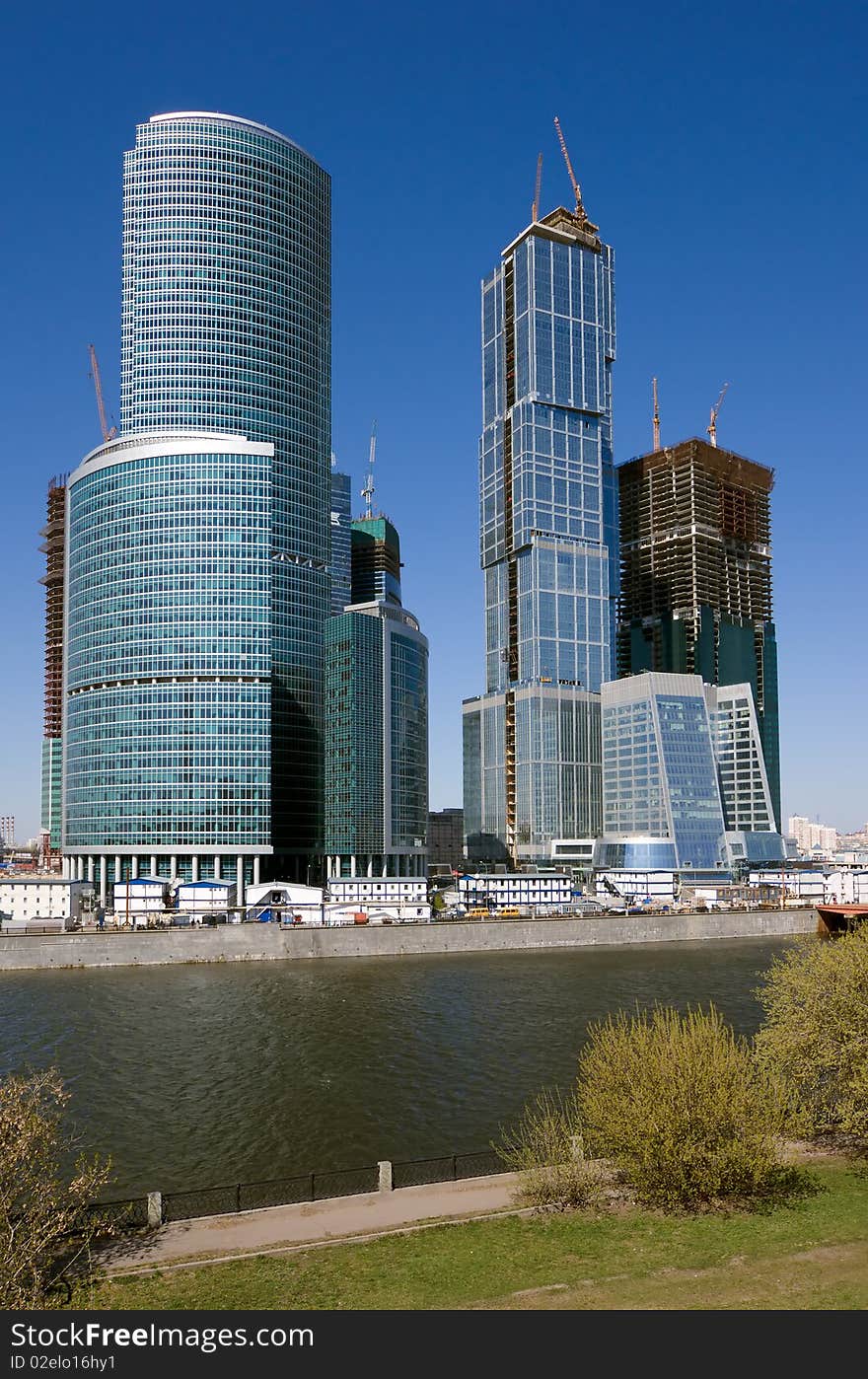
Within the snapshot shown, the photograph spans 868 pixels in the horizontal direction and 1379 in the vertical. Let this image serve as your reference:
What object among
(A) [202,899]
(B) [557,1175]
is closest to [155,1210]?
(B) [557,1175]

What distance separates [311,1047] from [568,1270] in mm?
60572

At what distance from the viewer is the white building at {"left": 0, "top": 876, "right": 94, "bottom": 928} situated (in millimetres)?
182000

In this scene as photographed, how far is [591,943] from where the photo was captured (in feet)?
597

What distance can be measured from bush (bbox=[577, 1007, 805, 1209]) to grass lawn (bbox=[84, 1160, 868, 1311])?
1.37 metres

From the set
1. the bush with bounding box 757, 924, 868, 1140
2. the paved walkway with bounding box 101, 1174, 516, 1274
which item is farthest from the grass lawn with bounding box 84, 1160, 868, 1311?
the bush with bounding box 757, 924, 868, 1140

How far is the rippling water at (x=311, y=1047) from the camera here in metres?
63.2

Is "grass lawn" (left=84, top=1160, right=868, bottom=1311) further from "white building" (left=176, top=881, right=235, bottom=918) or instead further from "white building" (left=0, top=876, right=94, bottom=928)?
"white building" (left=0, top=876, right=94, bottom=928)

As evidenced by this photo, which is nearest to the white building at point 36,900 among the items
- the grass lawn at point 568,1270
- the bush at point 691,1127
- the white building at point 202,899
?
the white building at point 202,899

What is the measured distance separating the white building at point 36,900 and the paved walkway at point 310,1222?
14957 cm

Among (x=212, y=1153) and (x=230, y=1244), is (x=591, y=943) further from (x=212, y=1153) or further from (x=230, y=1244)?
(x=230, y=1244)

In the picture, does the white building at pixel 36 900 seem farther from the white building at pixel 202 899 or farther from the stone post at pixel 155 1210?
the stone post at pixel 155 1210
